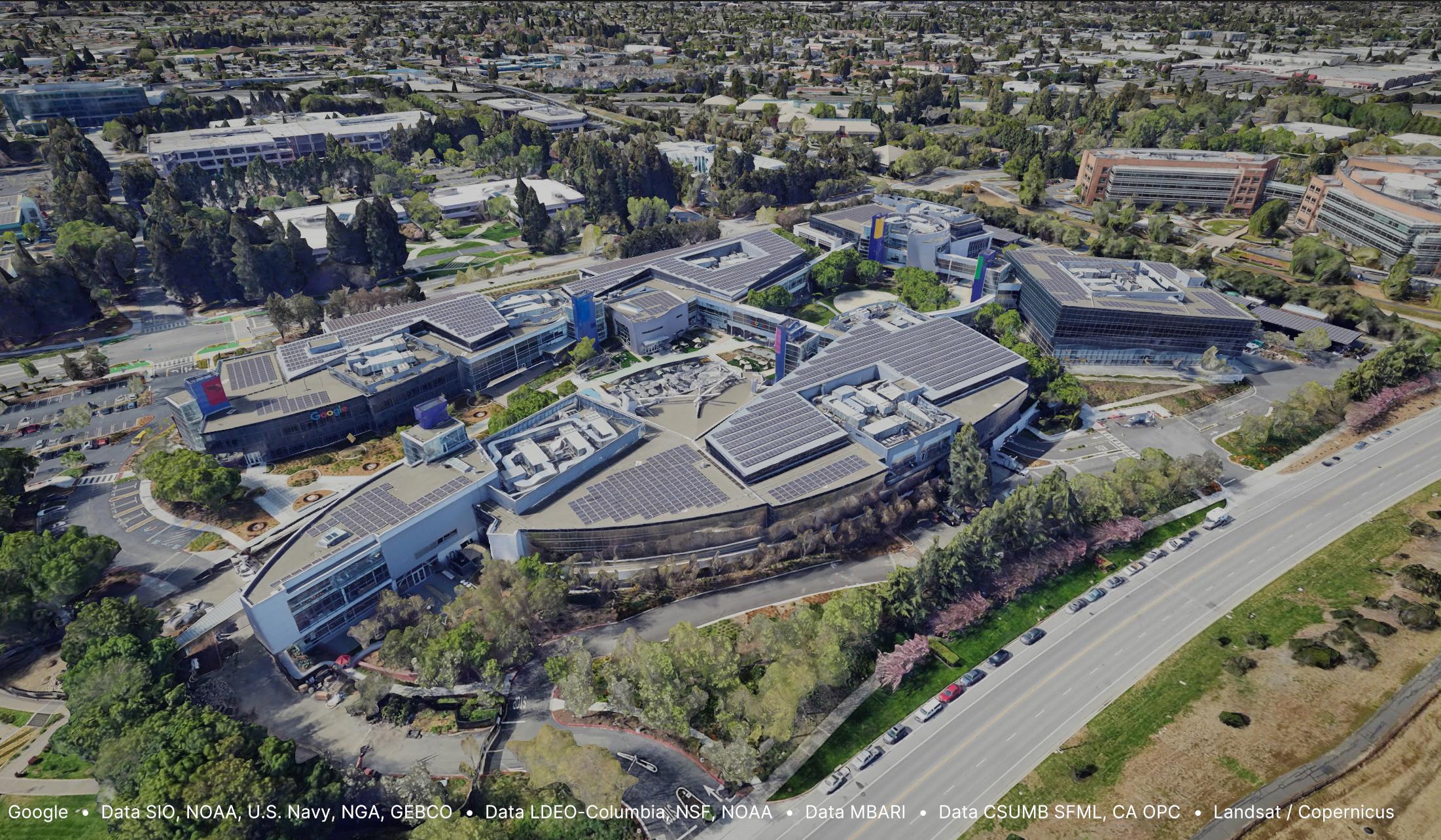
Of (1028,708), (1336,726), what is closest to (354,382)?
(1028,708)

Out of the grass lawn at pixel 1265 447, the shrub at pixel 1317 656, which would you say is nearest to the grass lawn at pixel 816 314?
the grass lawn at pixel 1265 447

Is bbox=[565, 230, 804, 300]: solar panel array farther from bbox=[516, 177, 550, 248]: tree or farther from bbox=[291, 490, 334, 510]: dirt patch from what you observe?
bbox=[291, 490, 334, 510]: dirt patch

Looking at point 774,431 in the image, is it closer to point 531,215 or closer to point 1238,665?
point 1238,665

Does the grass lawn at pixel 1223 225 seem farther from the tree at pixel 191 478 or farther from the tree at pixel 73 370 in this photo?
the tree at pixel 73 370

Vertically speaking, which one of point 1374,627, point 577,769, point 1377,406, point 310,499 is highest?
point 577,769

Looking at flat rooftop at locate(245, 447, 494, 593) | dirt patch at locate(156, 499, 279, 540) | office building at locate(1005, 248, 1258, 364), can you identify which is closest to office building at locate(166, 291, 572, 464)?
dirt patch at locate(156, 499, 279, 540)

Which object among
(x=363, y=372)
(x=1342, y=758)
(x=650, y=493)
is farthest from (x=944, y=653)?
(x=363, y=372)
